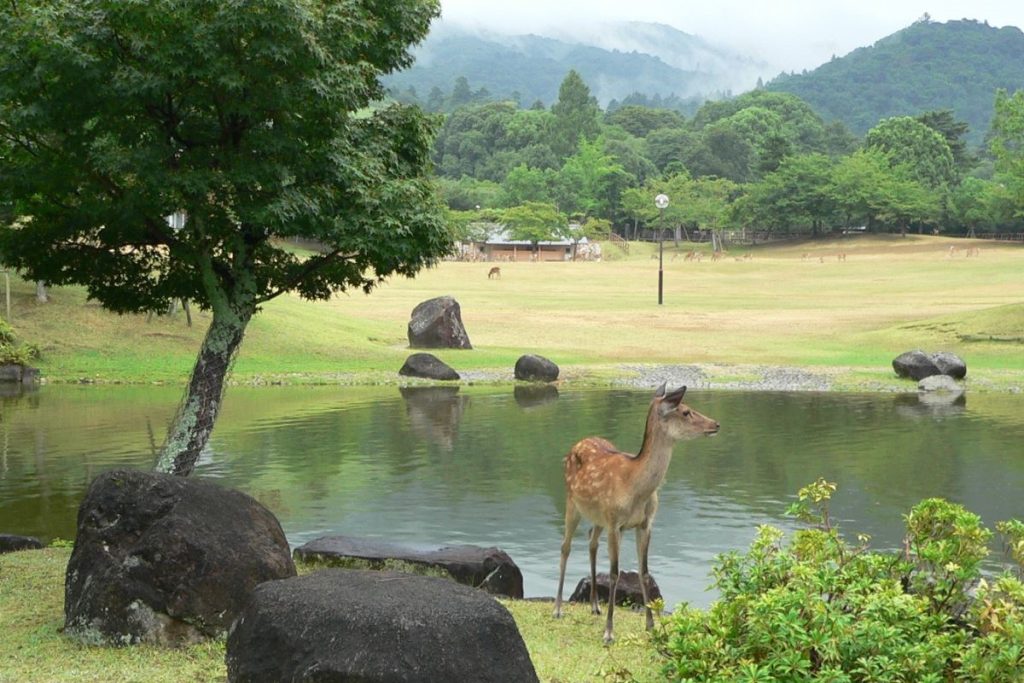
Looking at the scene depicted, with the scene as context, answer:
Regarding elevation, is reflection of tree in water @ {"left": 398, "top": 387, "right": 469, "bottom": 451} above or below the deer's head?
below

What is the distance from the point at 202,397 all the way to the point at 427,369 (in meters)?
22.4

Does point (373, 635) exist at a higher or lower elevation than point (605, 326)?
higher

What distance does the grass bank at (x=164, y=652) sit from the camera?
9461 mm

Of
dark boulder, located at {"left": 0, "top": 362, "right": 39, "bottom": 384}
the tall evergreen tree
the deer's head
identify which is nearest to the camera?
the deer's head

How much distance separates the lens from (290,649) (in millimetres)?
7629

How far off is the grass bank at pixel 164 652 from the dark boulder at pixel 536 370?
2500 centimetres

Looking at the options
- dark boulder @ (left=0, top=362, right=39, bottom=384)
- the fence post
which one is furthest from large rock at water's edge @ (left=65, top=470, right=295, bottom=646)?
the fence post

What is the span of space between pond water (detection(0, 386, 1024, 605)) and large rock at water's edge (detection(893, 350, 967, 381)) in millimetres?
2330

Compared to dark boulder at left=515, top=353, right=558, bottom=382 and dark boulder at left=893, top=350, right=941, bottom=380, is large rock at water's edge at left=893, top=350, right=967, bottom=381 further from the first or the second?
dark boulder at left=515, top=353, right=558, bottom=382

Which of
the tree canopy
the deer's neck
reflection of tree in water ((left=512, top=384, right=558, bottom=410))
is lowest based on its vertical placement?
reflection of tree in water ((left=512, top=384, right=558, bottom=410))

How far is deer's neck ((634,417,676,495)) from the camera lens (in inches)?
456

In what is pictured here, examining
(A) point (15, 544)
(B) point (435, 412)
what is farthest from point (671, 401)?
(B) point (435, 412)

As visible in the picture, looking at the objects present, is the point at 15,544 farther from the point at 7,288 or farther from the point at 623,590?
the point at 7,288

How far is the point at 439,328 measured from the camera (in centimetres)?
4628
